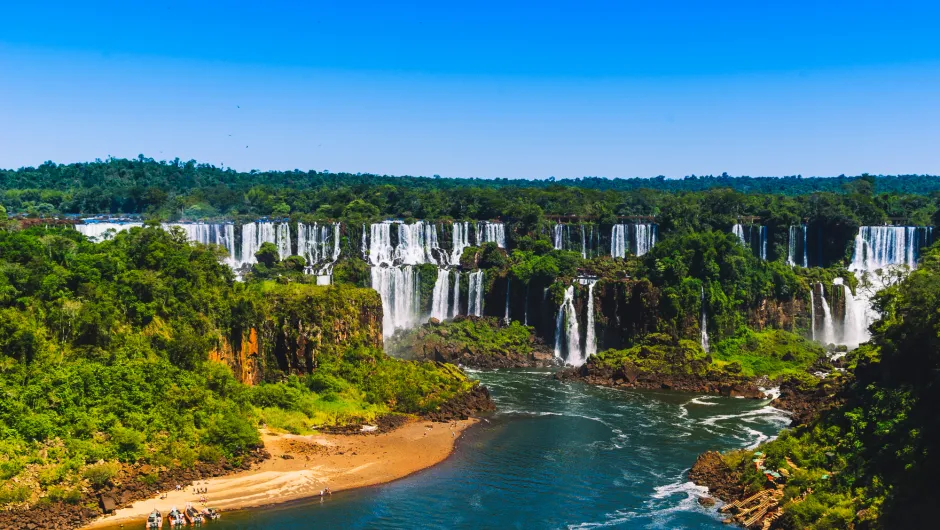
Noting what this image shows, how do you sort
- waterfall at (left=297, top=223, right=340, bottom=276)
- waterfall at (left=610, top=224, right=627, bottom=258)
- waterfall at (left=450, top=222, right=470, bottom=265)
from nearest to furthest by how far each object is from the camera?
waterfall at (left=297, top=223, right=340, bottom=276) → waterfall at (left=450, top=222, right=470, bottom=265) → waterfall at (left=610, top=224, right=627, bottom=258)

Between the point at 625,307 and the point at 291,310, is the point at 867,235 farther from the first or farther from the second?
the point at 291,310

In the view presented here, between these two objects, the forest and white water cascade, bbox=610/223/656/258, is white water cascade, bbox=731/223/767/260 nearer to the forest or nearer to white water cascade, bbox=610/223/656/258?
the forest

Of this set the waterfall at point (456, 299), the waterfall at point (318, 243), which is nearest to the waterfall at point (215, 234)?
the waterfall at point (318, 243)

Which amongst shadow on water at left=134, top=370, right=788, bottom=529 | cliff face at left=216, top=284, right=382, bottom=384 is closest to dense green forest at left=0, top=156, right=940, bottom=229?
cliff face at left=216, top=284, right=382, bottom=384

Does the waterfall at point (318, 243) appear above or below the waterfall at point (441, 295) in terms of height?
above

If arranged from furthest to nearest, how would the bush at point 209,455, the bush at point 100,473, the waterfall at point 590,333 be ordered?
the waterfall at point 590,333 → the bush at point 209,455 → the bush at point 100,473

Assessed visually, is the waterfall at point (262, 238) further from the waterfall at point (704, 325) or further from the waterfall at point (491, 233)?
the waterfall at point (704, 325)

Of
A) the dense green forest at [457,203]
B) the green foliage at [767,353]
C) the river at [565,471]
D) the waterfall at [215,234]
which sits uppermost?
the dense green forest at [457,203]
